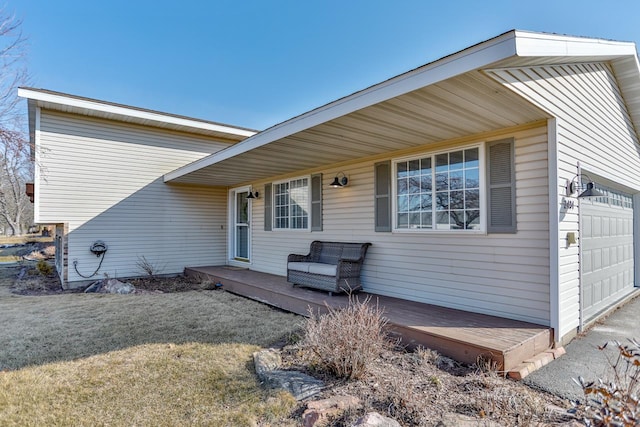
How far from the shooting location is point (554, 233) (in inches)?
145

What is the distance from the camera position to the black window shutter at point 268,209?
824 cm

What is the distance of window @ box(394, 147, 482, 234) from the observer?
452 cm

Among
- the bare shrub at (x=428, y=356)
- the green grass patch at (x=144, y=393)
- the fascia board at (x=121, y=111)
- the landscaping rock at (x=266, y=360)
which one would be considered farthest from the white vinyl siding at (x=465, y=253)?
the fascia board at (x=121, y=111)

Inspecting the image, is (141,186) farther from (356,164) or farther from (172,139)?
(356,164)

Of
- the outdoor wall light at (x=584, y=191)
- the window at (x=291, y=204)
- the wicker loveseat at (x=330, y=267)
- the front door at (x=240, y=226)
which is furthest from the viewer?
the front door at (x=240, y=226)

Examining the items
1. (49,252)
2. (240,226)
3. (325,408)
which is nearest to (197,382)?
(325,408)

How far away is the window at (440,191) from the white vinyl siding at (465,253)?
18cm

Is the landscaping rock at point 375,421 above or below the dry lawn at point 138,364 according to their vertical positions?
above

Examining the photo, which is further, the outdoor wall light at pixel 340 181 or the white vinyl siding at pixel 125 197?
the white vinyl siding at pixel 125 197

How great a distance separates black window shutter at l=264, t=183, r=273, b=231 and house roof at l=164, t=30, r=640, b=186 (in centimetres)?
174

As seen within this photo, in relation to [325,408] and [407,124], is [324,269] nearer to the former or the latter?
[407,124]

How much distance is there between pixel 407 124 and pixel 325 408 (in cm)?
307

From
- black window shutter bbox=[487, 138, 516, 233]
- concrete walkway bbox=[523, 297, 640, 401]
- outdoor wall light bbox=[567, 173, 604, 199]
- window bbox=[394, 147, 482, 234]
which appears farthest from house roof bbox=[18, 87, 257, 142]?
concrete walkway bbox=[523, 297, 640, 401]

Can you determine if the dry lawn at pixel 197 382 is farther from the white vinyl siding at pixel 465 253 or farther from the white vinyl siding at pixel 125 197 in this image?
the white vinyl siding at pixel 125 197
